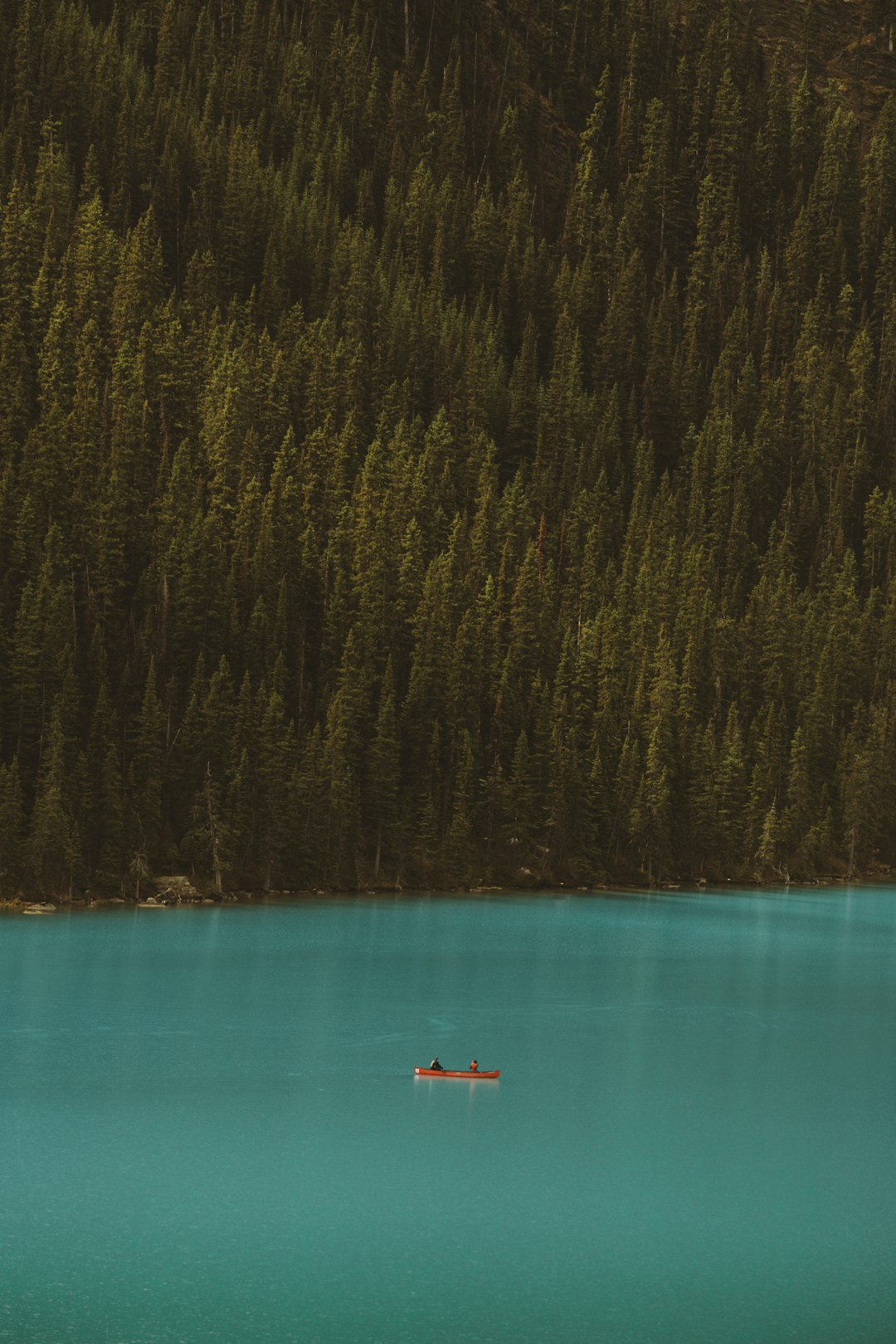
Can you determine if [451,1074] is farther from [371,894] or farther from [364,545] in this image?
[364,545]

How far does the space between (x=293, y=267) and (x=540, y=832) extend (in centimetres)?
7703

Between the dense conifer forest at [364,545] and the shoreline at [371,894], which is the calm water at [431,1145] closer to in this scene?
the shoreline at [371,894]

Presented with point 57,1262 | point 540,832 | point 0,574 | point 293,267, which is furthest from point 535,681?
point 57,1262

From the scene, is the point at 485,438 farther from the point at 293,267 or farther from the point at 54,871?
the point at 54,871

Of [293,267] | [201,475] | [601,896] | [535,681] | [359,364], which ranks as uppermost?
[293,267]

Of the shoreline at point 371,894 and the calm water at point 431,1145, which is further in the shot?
the shoreline at point 371,894

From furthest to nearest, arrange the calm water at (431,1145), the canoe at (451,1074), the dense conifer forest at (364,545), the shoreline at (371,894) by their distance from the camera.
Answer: the dense conifer forest at (364,545)
the shoreline at (371,894)
the canoe at (451,1074)
the calm water at (431,1145)

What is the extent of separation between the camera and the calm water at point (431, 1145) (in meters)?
33.6

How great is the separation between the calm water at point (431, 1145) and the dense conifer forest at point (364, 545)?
75.2 ft

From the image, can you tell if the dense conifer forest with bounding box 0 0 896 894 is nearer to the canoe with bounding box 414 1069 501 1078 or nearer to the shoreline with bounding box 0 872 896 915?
the shoreline with bounding box 0 872 896 915

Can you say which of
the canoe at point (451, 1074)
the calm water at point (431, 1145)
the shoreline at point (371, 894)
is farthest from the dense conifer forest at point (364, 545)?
the canoe at point (451, 1074)

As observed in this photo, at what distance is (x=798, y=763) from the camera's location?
141 meters

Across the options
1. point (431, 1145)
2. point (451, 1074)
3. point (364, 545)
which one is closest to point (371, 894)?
point (364, 545)

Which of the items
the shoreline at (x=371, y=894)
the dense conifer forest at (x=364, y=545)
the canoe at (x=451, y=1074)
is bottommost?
the shoreline at (x=371, y=894)
